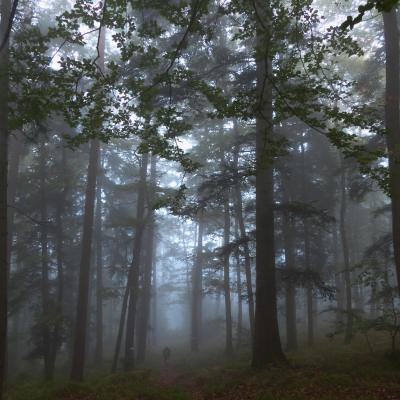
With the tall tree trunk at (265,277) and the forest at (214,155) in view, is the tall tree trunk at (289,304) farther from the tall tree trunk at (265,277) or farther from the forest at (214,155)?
the tall tree trunk at (265,277)

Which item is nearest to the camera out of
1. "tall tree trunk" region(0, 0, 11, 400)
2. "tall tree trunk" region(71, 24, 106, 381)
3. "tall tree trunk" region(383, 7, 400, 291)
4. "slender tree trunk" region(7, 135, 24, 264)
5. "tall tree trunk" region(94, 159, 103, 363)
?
"tall tree trunk" region(0, 0, 11, 400)

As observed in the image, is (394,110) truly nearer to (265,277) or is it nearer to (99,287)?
(265,277)

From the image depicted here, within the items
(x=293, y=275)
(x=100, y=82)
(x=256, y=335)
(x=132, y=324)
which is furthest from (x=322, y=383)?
(x=132, y=324)

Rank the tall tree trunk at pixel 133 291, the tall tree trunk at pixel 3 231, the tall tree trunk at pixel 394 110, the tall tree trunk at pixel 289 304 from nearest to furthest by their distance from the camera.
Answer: the tall tree trunk at pixel 3 231 < the tall tree trunk at pixel 394 110 < the tall tree trunk at pixel 133 291 < the tall tree trunk at pixel 289 304

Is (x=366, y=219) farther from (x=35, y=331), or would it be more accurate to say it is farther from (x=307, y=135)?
(x=35, y=331)

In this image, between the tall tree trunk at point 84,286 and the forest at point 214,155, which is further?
the tall tree trunk at point 84,286

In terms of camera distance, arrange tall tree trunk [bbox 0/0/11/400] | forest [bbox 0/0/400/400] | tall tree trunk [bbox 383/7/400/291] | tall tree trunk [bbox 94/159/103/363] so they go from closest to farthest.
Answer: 1. forest [bbox 0/0/400/400]
2. tall tree trunk [bbox 0/0/11/400]
3. tall tree trunk [bbox 383/7/400/291]
4. tall tree trunk [bbox 94/159/103/363]

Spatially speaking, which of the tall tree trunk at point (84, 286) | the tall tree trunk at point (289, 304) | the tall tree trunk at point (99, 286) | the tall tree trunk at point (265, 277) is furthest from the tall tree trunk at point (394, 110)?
the tall tree trunk at point (99, 286)

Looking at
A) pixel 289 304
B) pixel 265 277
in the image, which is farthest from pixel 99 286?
pixel 265 277

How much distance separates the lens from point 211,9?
14.1m

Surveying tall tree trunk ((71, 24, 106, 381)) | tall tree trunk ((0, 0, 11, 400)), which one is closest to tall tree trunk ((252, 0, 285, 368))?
tall tree trunk ((0, 0, 11, 400))

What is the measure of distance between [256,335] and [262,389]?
2.20m

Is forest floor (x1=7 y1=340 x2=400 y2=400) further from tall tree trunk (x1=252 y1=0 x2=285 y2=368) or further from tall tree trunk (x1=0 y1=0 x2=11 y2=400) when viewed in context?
tall tree trunk (x1=0 y1=0 x2=11 y2=400)

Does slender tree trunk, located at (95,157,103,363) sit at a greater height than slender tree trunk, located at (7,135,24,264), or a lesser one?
lesser
